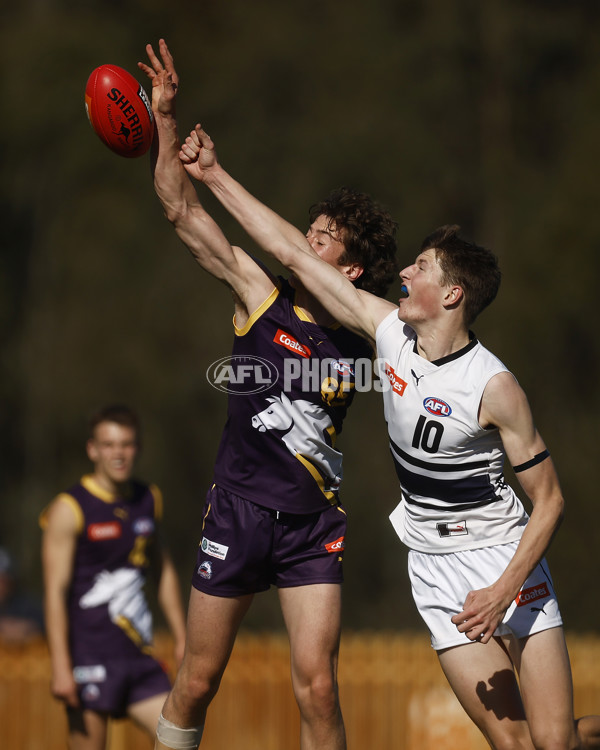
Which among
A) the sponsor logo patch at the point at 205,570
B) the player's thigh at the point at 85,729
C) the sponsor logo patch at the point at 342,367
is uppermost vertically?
the sponsor logo patch at the point at 342,367

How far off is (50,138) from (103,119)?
14318 millimetres

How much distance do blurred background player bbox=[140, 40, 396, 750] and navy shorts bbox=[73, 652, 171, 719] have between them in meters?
1.35

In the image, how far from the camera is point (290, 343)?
438cm

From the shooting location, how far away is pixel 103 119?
178 inches

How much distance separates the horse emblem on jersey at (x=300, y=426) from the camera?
4355mm

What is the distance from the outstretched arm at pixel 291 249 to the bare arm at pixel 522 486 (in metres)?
0.68

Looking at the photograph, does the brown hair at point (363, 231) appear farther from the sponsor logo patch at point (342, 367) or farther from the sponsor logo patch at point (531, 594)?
the sponsor logo patch at point (531, 594)

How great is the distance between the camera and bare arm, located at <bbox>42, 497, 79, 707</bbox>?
5.46m

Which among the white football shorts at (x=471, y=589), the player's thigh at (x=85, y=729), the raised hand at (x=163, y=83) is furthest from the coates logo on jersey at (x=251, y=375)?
the player's thigh at (x=85, y=729)

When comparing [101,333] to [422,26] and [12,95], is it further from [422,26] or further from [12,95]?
[422,26]

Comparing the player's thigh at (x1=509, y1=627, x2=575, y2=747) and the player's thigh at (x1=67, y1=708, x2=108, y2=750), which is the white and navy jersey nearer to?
the player's thigh at (x1=509, y1=627, x2=575, y2=747)

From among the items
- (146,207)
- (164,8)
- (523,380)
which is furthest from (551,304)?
(164,8)

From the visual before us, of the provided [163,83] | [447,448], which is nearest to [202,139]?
[163,83]

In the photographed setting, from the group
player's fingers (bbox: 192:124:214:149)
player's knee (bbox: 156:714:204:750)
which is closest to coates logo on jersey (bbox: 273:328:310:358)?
player's fingers (bbox: 192:124:214:149)
